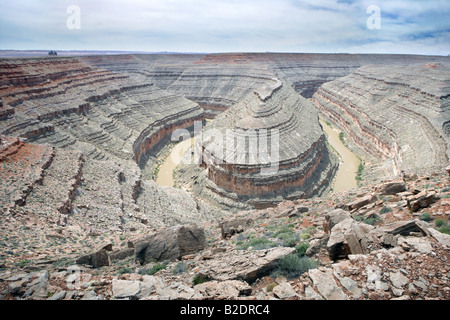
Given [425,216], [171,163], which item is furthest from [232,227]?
[171,163]

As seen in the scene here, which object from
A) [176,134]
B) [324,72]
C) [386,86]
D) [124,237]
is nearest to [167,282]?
[124,237]

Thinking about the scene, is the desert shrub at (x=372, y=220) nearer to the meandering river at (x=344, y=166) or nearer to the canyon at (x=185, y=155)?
the canyon at (x=185, y=155)

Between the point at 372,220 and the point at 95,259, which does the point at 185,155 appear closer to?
the point at 95,259

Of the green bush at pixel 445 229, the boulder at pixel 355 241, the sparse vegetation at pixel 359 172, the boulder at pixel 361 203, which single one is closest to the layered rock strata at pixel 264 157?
the sparse vegetation at pixel 359 172

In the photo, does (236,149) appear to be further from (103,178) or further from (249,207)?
(103,178)
